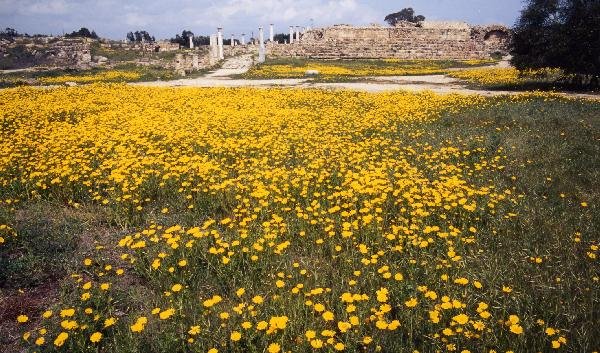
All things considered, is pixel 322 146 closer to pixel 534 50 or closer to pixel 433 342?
pixel 433 342

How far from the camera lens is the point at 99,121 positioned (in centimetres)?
1351

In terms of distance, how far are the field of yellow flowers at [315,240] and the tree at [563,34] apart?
1031 centimetres

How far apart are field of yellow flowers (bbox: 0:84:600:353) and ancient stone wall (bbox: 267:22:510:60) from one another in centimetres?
5712

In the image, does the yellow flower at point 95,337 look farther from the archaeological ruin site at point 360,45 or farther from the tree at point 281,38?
the tree at point 281,38

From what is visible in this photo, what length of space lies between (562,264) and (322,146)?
608 cm

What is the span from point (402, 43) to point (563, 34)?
51713mm

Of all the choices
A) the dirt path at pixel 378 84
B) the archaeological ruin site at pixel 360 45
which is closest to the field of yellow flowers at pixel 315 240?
the dirt path at pixel 378 84

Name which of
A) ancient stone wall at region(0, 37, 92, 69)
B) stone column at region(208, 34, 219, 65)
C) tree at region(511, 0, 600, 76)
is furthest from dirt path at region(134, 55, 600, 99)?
ancient stone wall at region(0, 37, 92, 69)

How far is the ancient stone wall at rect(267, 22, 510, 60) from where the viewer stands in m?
65.4

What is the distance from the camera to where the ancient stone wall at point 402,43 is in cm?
6544

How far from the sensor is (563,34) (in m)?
20.3

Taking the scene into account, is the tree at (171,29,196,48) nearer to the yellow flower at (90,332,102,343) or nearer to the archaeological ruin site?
the archaeological ruin site

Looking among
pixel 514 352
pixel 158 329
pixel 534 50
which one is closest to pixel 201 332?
pixel 158 329

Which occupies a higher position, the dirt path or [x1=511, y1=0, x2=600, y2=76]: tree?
[x1=511, y1=0, x2=600, y2=76]: tree
